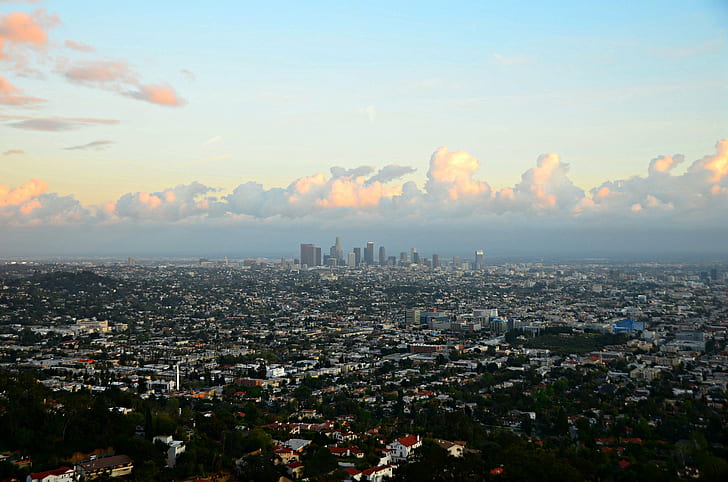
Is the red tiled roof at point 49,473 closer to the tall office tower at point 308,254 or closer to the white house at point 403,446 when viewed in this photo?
the white house at point 403,446

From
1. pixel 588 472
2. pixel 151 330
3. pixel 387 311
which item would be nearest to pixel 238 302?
pixel 387 311

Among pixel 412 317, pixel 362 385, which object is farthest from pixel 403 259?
pixel 362 385

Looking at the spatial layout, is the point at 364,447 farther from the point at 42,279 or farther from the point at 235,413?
the point at 42,279

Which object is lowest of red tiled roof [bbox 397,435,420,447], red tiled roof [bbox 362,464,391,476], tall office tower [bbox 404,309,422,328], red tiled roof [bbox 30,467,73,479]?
tall office tower [bbox 404,309,422,328]

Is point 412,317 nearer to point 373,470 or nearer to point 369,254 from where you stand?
point 373,470

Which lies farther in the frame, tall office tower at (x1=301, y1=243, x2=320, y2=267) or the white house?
tall office tower at (x1=301, y1=243, x2=320, y2=267)

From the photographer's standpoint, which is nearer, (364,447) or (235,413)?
(364,447)

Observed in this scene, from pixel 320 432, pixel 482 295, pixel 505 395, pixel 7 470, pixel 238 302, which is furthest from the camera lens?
pixel 482 295

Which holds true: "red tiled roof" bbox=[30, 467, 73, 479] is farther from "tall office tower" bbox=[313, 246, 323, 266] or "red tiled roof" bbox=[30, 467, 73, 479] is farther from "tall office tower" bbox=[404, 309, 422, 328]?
"tall office tower" bbox=[313, 246, 323, 266]

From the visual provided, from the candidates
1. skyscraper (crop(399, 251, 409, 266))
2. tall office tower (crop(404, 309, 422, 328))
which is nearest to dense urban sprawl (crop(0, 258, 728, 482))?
tall office tower (crop(404, 309, 422, 328))
